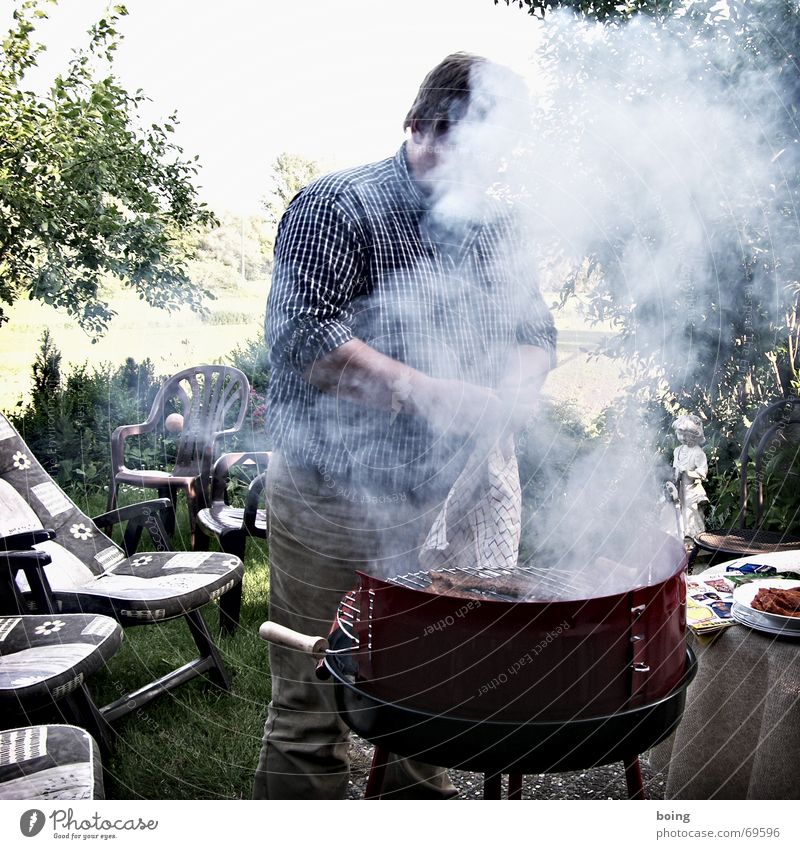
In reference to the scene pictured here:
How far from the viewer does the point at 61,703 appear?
4.47ft

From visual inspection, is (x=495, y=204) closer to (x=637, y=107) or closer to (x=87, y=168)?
(x=637, y=107)

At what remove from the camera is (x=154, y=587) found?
1653 millimetres

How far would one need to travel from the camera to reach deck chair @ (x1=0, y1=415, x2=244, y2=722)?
155 centimetres

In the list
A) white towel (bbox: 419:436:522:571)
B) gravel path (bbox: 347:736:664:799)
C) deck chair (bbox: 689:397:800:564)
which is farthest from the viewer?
deck chair (bbox: 689:397:800:564)

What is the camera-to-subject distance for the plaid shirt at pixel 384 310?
996mm

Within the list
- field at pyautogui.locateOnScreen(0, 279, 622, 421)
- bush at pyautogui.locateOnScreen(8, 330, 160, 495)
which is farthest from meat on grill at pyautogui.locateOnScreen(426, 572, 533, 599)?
bush at pyautogui.locateOnScreen(8, 330, 160, 495)

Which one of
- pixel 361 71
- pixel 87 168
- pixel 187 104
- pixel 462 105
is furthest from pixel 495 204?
pixel 87 168

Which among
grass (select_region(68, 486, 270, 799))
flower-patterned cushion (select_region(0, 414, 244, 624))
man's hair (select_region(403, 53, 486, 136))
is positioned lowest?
grass (select_region(68, 486, 270, 799))

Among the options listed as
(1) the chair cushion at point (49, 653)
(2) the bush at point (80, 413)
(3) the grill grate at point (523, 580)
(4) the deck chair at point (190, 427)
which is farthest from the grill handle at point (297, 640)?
(2) the bush at point (80, 413)

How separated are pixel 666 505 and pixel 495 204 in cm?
109

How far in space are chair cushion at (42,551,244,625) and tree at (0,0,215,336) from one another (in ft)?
1.91

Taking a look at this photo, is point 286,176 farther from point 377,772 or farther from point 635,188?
point 377,772

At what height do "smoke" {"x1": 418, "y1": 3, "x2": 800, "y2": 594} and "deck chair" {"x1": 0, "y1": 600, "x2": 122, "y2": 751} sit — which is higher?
"smoke" {"x1": 418, "y1": 3, "x2": 800, "y2": 594}

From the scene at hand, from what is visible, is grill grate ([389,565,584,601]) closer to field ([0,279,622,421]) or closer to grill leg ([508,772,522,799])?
grill leg ([508,772,522,799])
